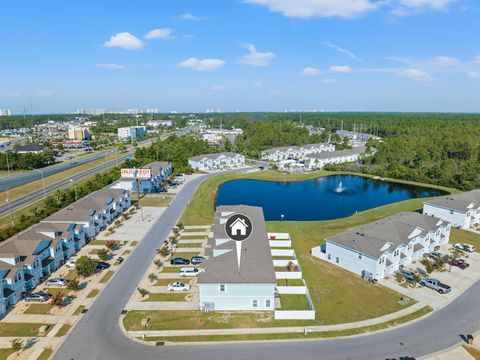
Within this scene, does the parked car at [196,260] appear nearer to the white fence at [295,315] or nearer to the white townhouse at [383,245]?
the white fence at [295,315]

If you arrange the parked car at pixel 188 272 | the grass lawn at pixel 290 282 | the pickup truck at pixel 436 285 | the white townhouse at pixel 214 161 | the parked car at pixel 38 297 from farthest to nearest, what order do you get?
the white townhouse at pixel 214 161, the parked car at pixel 188 272, the grass lawn at pixel 290 282, the pickup truck at pixel 436 285, the parked car at pixel 38 297

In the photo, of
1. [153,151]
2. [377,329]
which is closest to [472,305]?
[377,329]

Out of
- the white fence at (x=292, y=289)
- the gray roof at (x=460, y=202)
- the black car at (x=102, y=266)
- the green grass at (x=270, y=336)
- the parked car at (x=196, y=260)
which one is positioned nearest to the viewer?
the green grass at (x=270, y=336)

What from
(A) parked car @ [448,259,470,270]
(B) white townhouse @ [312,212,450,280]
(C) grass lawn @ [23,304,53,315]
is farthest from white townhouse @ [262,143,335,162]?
(C) grass lawn @ [23,304,53,315]

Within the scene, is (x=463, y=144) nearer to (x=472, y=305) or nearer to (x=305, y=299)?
(x=472, y=305)

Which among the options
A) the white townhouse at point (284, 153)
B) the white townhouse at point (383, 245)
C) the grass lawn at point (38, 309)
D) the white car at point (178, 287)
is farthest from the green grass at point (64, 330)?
the white townhouse at point (284, 153)

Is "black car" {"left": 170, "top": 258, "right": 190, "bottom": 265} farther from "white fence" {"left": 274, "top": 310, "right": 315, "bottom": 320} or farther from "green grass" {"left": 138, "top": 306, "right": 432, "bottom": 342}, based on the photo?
"white fence" {"left": 274, "top": 310, "right": 315, "bottom": 320}
